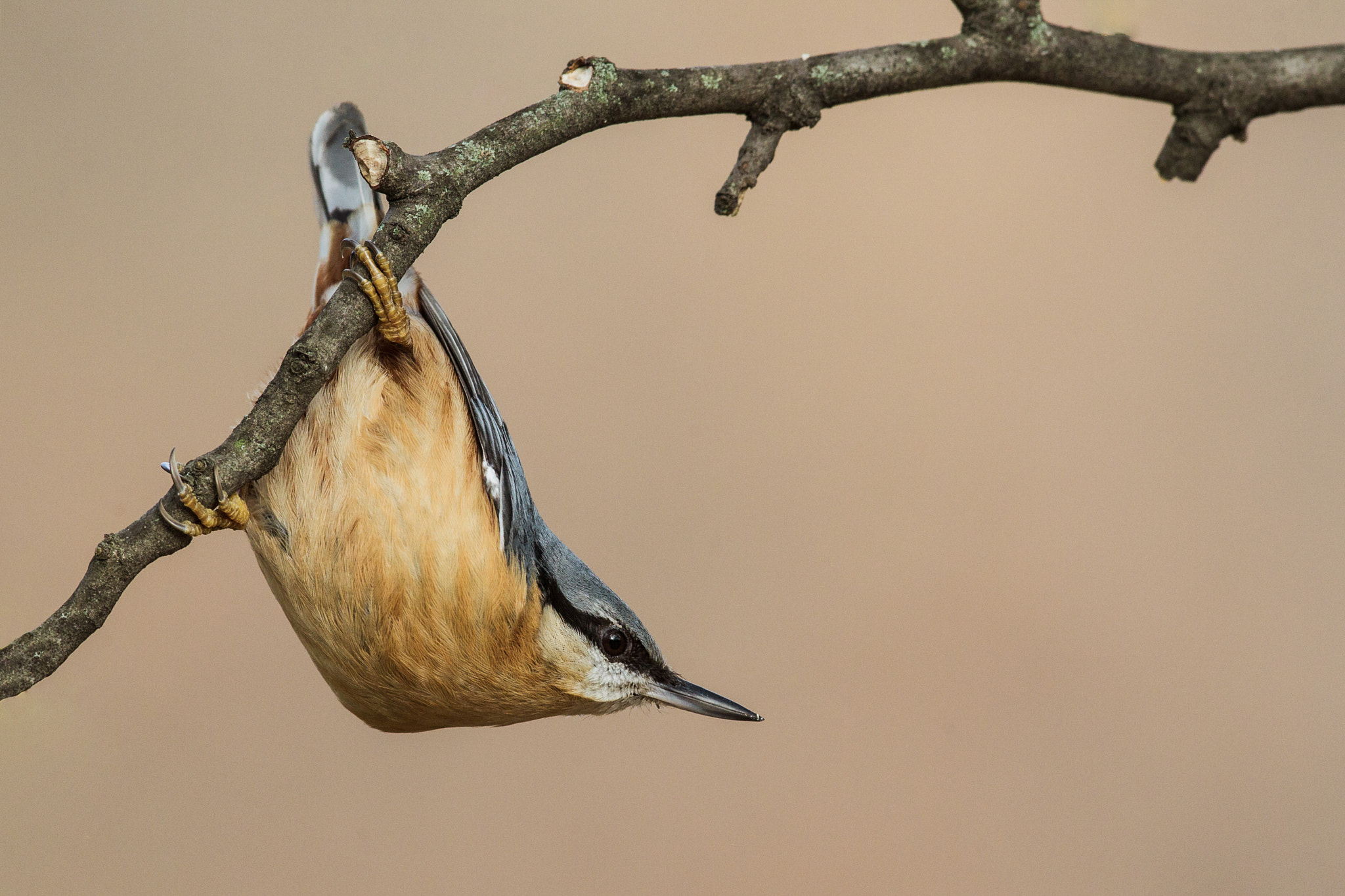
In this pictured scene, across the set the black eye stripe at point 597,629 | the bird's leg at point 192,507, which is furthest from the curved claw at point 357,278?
the black eye stripe at point 597,629

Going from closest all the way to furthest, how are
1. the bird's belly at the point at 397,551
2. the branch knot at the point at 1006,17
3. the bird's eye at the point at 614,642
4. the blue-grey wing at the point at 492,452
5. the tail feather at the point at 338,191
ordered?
the branch knot at the point at 1006,17
the bird's belly at the point at 397,551
the blue-grey wing at the point at 492,452
the bird's eye at the point at 614,642
the tail feather at the point at 338,191

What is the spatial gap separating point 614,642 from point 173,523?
76cm

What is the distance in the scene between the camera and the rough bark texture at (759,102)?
107 cm

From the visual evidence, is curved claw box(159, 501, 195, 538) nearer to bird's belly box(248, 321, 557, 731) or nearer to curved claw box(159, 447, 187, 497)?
curved claw box(159, 447, 187, 497)

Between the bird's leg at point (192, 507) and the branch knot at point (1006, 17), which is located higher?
the branch knot at point (1006, 17)

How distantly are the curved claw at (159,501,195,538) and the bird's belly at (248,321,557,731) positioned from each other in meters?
0.30

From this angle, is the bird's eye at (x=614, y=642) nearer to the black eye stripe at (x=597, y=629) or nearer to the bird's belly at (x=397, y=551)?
the black eye stripe at (x=597, y=629)

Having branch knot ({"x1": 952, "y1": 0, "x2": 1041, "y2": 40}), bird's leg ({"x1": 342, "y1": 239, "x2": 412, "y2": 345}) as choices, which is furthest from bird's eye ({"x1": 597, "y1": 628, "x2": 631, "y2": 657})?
branch knot ({"x1": 952, "y1": 0, "x2": 1041, "y2": 40})

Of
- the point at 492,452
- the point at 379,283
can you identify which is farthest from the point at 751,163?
the point at 492,452

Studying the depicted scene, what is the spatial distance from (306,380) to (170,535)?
0.75 ft

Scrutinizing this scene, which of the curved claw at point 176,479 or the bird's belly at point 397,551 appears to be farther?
the bird's belly at point 397,551

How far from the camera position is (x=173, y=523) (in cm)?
106

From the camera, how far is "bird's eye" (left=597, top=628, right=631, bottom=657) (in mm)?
1610

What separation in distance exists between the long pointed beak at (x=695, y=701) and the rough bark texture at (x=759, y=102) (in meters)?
0.83
